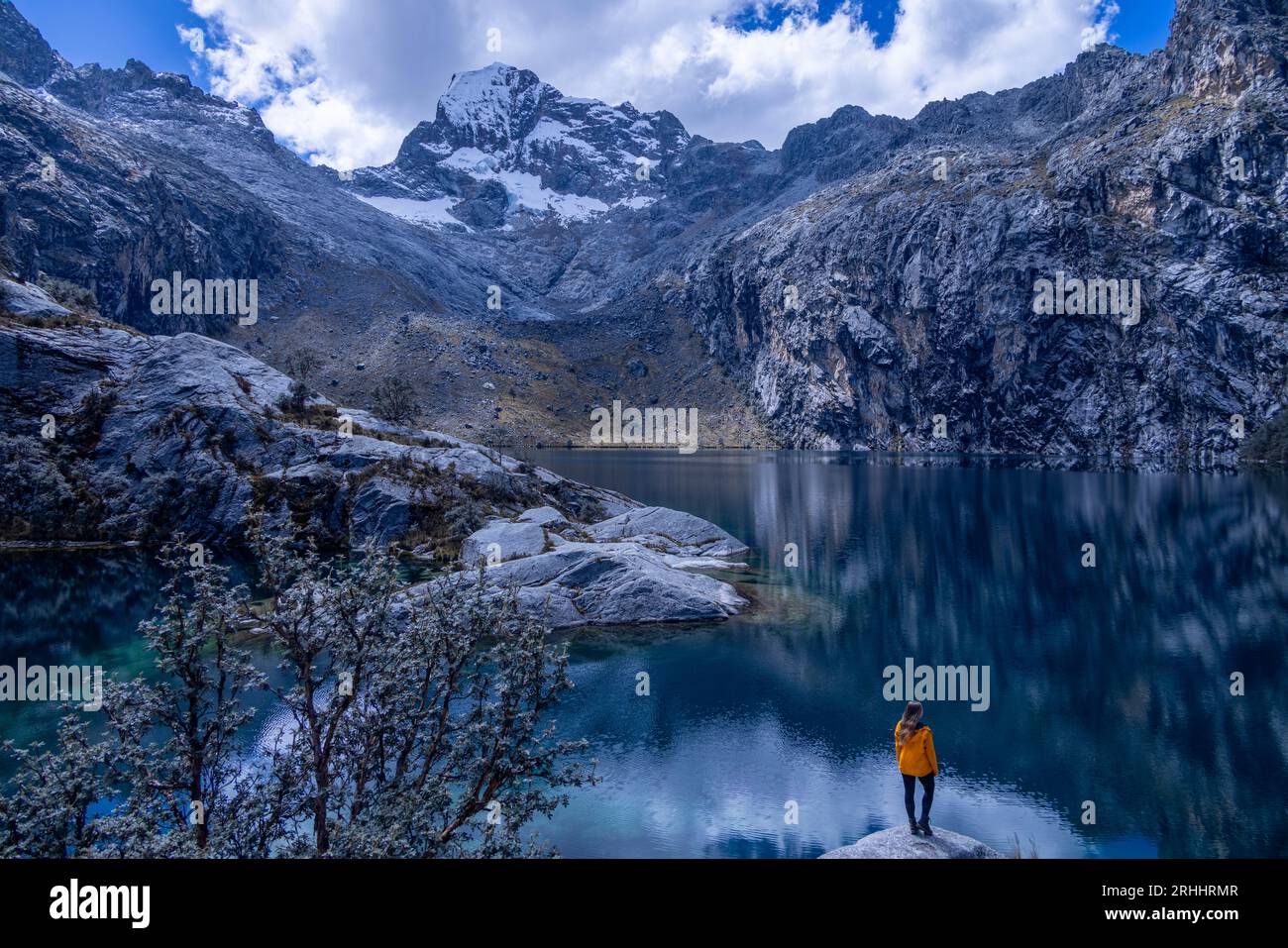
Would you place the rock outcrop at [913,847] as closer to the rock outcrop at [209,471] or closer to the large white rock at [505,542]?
the large white rock at [505,542]

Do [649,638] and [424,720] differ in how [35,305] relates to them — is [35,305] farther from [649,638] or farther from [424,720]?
[424,720]

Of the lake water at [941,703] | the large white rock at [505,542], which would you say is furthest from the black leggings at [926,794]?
the large white rock at [505,542]

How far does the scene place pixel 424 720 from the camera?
11.7 m

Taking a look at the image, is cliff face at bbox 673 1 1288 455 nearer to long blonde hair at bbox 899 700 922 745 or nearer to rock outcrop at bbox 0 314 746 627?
rock outcrop at bbox 0 314 746 627

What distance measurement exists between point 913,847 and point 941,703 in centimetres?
1181

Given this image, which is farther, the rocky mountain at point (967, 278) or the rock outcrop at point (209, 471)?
the rocky mountain at point (967, 278)

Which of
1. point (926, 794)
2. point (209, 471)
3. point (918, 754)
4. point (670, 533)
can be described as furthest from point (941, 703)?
point (209, 471)

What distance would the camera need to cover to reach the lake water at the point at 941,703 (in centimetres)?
1539

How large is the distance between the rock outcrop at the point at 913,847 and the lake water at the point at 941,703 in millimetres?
2166

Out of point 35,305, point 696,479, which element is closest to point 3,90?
point 35,305

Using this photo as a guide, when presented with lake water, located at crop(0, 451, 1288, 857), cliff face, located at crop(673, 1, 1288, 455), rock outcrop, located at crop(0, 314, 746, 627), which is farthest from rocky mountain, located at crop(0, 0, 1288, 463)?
lake water, located at crop(0, 451, 1288, 857)

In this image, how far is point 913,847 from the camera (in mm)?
11789

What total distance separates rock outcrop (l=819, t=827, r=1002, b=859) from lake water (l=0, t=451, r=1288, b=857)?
2166 mm
